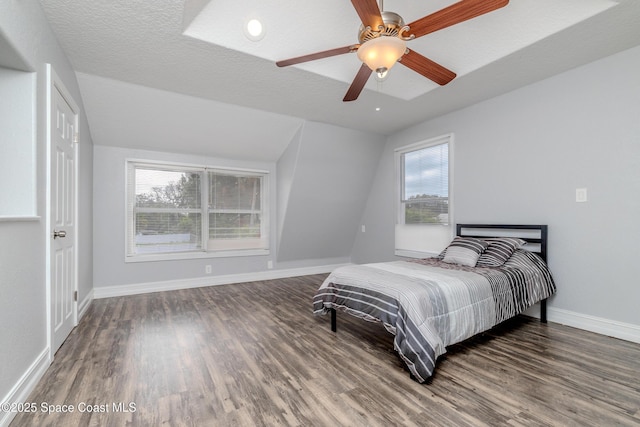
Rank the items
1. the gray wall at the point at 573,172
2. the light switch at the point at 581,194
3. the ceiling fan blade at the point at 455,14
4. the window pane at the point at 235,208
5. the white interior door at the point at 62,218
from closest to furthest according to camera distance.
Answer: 1. the ceiling fan blade at the point at 455,14
2. the white interior door at the point at 62,218
3. the gray wall at the point at 573,172
4. the light switch at the point at 581,194
5. the window pane at the point at 235,208

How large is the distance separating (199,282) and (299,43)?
11.8 ft

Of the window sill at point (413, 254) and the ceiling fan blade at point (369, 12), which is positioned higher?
the ceiling fan blade at point (369, 12)

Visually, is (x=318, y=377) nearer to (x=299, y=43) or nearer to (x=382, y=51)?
(x=382, y=51)

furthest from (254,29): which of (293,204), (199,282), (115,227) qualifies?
(199,282)

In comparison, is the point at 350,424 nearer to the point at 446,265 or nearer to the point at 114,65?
the point at 446,265

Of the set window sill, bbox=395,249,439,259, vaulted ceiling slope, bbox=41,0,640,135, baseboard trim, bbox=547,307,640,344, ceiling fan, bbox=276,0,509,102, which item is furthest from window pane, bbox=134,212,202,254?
baseboard trim, bbox=547,307,640,344

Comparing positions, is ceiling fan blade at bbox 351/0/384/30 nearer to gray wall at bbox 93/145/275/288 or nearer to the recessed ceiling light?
the recessed ceiling light

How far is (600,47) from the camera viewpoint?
2480mm

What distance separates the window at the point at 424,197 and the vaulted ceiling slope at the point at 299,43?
3.39 ft

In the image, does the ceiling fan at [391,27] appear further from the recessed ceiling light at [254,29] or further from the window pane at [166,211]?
the window pane at [166,211]

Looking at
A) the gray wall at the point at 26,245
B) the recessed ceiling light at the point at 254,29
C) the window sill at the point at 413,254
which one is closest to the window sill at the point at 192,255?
the gray wall at the point at 26,245

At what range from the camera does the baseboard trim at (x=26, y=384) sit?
1.46m

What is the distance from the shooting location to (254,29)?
2.41 m

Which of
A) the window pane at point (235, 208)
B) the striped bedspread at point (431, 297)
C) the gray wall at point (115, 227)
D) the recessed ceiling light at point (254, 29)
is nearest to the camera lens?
the striped bedspread at point (431, 297)
